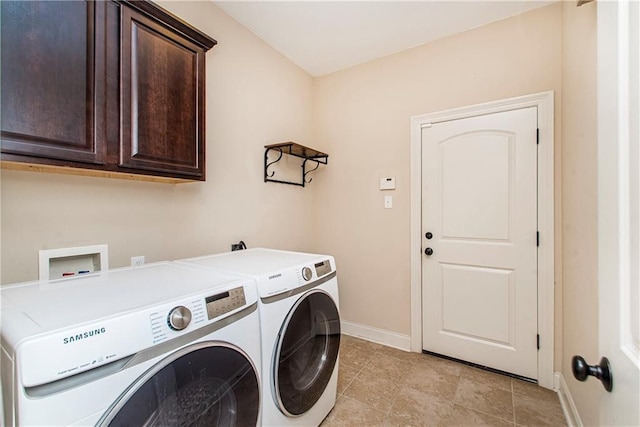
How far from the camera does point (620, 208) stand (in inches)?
21.8

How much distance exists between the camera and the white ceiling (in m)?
1.93

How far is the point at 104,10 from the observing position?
112 cm

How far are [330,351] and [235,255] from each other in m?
0.77

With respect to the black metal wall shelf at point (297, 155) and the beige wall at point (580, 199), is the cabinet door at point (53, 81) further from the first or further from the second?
the beige wall at point (580, 199)

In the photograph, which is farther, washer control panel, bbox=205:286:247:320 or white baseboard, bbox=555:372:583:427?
white baseboard, bbox=555:372:583:427

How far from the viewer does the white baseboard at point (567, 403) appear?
5.06ft

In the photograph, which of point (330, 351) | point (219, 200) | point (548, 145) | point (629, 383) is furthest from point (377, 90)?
point (629, 383)

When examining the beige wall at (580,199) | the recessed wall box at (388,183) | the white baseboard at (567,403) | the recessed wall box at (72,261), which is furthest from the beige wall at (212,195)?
the white baseboard at (567,403)

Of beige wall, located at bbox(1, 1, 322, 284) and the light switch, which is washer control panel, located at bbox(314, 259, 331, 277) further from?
the light switch

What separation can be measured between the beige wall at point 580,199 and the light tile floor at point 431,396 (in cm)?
27

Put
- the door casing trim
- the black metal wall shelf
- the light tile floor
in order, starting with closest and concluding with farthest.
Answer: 1. the light tile floor
2. the door casing trim
3. the black metal wall shelf

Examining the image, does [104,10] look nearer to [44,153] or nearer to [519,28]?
[44,153]

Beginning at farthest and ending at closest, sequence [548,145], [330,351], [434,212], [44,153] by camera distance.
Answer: [434,212] → [548,145] → [330,351] → [44,153]

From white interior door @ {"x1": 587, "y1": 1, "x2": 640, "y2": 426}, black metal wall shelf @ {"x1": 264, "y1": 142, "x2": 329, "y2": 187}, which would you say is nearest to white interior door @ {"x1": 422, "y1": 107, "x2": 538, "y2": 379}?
black metal wall shelf @ {"x1": 264, "y1": 142, "x2": 329, "y2": 187}
